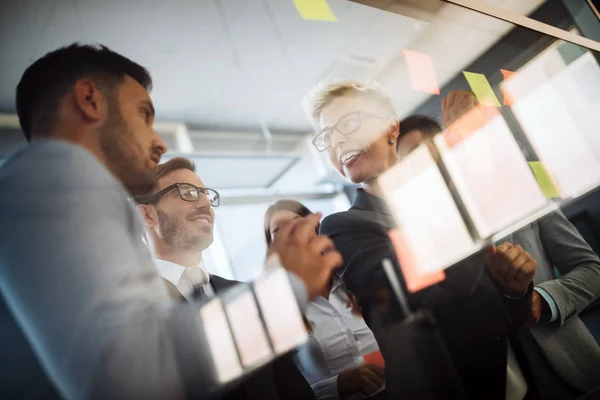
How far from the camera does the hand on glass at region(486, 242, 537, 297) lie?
126cm

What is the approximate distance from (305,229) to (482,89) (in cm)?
117

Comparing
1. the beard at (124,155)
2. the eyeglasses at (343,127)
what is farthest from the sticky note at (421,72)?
the beard at (124,155)

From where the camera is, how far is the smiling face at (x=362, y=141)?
3.68 ft

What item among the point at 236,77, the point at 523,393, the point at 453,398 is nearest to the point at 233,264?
the point at 236,77

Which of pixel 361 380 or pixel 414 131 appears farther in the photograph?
pixel 414 131

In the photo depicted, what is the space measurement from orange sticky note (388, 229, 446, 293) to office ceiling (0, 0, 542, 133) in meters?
0.38

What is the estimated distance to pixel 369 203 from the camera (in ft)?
3.63

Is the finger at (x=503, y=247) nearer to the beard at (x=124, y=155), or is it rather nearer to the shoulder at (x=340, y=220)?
the shoulder at (x=340, y=220)

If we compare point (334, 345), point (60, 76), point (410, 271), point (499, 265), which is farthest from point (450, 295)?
point (60, 76)

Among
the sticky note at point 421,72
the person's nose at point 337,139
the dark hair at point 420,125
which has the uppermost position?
the sticky note at point 421,72

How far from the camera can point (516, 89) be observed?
1.71 meters

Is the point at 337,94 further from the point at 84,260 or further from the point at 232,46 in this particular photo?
the point at 84,260

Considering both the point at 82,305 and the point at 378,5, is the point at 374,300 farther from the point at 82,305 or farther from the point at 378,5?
the point at 378,5

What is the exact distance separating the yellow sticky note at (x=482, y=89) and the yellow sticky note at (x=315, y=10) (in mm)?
621
